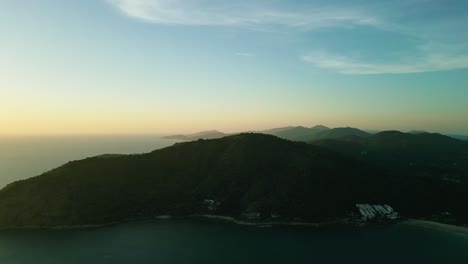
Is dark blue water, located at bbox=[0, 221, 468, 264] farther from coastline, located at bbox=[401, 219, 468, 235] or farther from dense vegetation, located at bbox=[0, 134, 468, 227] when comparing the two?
dense vegetation, located at bbox=[0, 134, 468, 227]

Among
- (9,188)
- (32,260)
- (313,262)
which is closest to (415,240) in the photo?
(313,262)

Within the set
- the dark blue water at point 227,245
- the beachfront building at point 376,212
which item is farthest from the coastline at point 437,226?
the beachfront building at point 376,212

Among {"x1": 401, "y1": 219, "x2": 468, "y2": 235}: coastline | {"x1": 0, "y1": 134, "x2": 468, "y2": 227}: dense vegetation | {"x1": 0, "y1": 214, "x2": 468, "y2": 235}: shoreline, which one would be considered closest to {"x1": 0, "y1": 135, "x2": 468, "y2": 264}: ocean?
{"x1": 0, "y1": 214, "x2": 468, "y2": 235}: shoreline

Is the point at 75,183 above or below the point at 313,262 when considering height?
above

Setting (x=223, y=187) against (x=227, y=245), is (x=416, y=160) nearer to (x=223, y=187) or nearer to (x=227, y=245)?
(x=223, y=187)

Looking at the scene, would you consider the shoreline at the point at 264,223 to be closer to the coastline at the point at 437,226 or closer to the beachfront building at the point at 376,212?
the coastline at the point at 437,226

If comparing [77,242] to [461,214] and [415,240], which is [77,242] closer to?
[415,240]
